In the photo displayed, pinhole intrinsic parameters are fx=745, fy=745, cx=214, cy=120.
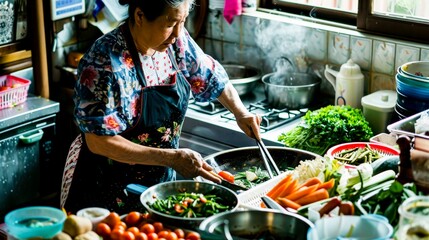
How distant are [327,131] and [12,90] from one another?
2.04m

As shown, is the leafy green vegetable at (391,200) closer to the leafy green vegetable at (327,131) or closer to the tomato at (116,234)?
the tomato at (116,234)

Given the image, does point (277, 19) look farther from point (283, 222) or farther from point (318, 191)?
point (283, 222)

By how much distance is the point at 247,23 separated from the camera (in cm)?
511

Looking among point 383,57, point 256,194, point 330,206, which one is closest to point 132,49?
point 256,194

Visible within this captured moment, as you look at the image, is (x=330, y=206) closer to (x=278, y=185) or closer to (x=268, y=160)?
(x=278, y=185)

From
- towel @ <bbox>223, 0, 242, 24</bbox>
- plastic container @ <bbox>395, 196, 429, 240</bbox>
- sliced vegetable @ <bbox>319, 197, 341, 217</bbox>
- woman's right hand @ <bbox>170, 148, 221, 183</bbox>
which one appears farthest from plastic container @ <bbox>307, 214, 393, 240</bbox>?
towel @ <bbox>223, 0, 242, 24</bbox>

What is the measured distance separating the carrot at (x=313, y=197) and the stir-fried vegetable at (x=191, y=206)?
301 millimetres

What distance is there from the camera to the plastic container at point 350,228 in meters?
2.36

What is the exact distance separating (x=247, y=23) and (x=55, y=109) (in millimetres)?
1418

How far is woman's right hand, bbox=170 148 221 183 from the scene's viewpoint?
3.06 metres

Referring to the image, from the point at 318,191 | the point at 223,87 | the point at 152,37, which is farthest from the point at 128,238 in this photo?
the point at 223,87

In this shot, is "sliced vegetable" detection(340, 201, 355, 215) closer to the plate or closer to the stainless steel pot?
the plate

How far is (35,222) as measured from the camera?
2.38 meters

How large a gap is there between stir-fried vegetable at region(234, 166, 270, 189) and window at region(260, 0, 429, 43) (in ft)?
4.99
